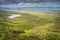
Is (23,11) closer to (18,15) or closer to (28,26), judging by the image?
(18,15)

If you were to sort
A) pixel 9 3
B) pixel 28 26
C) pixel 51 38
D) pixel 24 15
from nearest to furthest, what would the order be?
pixel 51 38, pixel 28 26, pixel 24 15, pixel 9 3

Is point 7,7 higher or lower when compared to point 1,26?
higher

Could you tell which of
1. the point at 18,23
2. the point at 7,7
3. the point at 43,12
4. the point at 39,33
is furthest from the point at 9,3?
the point at 39,33

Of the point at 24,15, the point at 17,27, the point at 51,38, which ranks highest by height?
the point at 24,15

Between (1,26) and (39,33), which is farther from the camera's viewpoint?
(1,26)

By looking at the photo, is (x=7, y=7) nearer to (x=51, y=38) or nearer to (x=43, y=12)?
(x=43, y=12)

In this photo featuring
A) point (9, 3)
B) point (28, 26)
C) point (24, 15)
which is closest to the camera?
point (28, 26)
